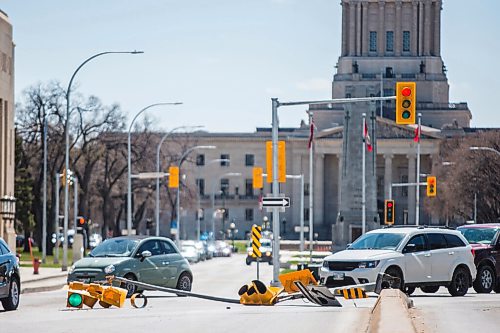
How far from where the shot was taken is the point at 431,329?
1780 centimetres

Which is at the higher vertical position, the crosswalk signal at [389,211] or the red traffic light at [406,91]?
the red traffic light at [406,91]

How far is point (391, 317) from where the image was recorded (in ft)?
55.3

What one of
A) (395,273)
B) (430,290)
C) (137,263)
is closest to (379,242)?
(395,273)

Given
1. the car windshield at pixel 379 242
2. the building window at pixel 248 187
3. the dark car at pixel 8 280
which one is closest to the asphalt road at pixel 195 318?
the dark car at pixel 8 280

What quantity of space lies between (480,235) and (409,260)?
576 centimetres

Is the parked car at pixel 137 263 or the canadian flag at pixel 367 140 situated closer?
the parked car at pixel 137 263

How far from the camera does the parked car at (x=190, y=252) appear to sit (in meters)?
86.1

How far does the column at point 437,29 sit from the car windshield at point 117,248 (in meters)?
128

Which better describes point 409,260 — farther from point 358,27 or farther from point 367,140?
point 358,27

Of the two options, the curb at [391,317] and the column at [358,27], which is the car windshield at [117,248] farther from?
the column at [358,27]

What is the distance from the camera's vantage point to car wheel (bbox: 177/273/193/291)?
32562 mm

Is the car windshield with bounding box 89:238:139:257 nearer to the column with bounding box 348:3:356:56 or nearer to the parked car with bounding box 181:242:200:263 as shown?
the parked car with bounding box 181:242:200:263

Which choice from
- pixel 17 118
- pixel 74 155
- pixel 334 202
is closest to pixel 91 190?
pixel 74 155

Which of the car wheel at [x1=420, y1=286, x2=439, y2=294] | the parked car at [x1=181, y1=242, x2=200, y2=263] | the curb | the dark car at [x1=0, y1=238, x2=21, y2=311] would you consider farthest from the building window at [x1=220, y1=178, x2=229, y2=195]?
the curb
